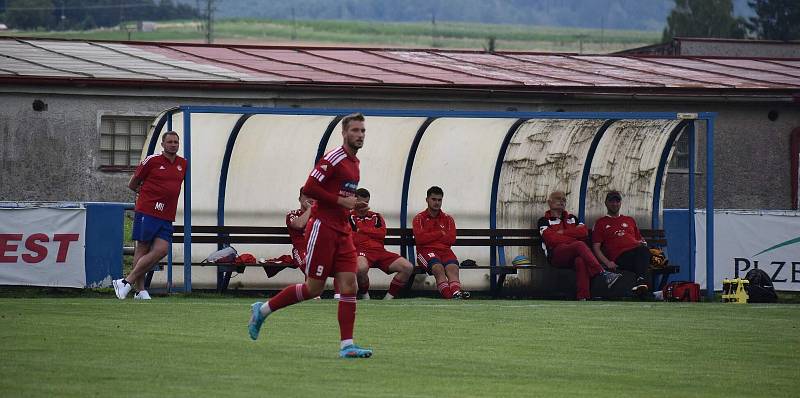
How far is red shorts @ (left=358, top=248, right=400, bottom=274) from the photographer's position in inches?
708

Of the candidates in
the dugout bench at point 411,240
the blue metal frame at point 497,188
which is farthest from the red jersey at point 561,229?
the blue metal frame at point 497,188

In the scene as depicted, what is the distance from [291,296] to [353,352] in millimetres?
897

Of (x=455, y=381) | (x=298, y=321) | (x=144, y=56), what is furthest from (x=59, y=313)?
(x=144, y=56)

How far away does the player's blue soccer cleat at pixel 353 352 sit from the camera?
33.1ft

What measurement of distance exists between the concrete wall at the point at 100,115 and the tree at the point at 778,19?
6928 centimetres

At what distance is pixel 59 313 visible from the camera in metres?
13.6

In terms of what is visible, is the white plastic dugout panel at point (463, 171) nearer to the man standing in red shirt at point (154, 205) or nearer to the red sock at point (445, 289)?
the red sock at point (445, 289)

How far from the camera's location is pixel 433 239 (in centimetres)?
1827

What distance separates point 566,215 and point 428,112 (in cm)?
260

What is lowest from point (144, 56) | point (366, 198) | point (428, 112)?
point (366, 198)

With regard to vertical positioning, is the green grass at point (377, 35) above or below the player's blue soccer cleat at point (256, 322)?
above

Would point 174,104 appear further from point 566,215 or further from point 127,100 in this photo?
point 566,215

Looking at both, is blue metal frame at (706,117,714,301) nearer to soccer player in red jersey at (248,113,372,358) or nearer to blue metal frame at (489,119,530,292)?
blue metal frame at (489,119,530,292)

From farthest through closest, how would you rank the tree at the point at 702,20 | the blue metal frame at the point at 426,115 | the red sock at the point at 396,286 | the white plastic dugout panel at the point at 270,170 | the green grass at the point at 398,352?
the tree at the point at 702,20, the white plastic dugout panel at the point at 270,170, the red sock at the point at 396,286, the blue metal frame at the point at 426,115, the green grass at the point at 398,352
